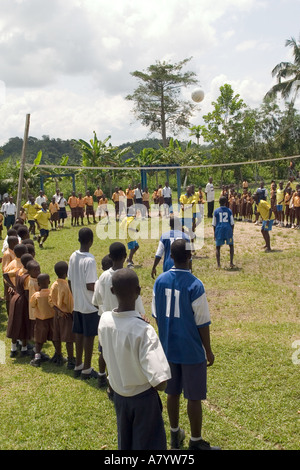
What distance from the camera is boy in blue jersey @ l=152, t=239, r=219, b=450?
369cm

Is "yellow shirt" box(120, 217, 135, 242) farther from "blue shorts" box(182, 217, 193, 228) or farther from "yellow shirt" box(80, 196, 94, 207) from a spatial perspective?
"yellow shirt" box(80, 196, 94, 207)

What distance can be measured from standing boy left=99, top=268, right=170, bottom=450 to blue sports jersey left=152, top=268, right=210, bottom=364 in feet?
2.42

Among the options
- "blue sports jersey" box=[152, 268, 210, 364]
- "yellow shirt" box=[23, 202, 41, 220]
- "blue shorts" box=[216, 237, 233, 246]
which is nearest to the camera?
"blue sports jersey" box=[152, 268, 210, 364]

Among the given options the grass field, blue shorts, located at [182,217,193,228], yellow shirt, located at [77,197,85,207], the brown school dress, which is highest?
yellow shirt, located at [77,197,85,207]

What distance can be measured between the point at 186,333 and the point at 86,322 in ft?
5.83

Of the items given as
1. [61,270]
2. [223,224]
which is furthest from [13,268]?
[223,224]

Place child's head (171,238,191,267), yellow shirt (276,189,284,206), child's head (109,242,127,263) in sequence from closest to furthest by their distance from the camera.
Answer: child's head (171,238,191,267), child's head (109,242,127,263), yellow shirt (276,189,284,206)

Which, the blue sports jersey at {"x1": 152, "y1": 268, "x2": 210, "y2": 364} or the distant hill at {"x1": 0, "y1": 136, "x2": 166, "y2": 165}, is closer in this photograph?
the blue sports jersey at {"x1": 152, "y1": 268, "x2": 210, "y2": 364}

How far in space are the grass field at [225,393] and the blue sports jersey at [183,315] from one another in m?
0.96

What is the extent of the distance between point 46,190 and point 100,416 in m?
28.3

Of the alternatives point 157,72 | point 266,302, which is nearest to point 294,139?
point 157,72

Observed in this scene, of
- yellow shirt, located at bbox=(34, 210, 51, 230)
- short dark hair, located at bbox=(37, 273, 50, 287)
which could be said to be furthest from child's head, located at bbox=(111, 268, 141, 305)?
yellow shirt, located at bbox=(34, 210, 51, 230)

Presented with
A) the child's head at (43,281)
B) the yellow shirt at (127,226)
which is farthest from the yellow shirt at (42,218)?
the child's head at (43,281)
